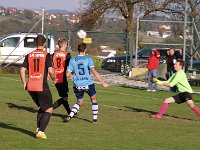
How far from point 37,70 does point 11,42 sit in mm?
26596

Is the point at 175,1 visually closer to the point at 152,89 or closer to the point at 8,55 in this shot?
the point at 8,55

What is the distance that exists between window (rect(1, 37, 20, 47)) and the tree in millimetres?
9279

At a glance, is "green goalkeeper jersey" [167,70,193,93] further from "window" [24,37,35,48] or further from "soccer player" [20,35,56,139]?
"window" [24,37,35,48]

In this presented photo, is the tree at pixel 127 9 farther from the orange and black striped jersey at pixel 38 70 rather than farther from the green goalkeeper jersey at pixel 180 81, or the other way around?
the orange and black striped jersey at pixel 38 70

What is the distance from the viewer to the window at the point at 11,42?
3712 centimetres

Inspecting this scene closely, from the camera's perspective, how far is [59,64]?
Result: 14.5 m

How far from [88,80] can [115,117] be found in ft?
6.40

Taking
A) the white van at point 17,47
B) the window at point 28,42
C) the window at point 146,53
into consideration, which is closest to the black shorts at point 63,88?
the white van at point 17,47

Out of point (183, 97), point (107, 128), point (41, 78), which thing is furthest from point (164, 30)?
point (41, 78)

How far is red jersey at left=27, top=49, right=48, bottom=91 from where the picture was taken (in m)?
11.0

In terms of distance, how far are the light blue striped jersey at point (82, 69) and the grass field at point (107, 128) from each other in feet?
3.16

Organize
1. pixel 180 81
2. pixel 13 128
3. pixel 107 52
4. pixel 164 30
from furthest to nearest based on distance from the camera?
pixel 107 52, pixel 164 30, pixel 180 81, pixel 13 128

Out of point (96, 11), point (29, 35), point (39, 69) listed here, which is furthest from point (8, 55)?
point (39, 69)

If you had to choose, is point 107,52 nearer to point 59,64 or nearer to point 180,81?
point 180,81
